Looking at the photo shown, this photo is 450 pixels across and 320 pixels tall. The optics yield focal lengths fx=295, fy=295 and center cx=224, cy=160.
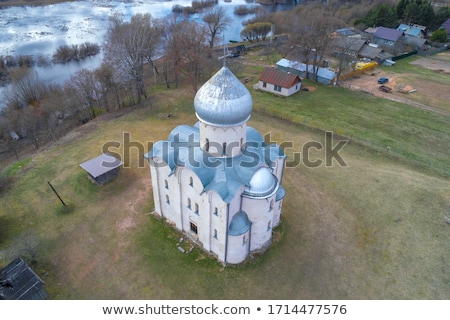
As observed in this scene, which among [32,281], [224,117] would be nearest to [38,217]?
[32,281]

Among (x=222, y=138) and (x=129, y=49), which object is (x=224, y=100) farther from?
(x=129, y=49)

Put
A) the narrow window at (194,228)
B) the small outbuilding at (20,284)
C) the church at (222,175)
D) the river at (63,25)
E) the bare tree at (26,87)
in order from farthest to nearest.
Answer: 1. the river at (63,25)
2. the bare tree at (26,87)
3. the narrow window at (194,228)
4. the church at (222,175)
5. the small outbuilding at (20,284)

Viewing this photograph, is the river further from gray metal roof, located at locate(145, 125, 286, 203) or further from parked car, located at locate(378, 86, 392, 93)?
parked car, located at locate(378, 86, 392, 93)

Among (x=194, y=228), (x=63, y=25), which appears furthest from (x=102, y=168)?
(x=63, y=25)

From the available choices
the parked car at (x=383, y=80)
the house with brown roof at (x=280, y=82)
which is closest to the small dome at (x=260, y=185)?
the house with brown roof at (x=280, y=82)

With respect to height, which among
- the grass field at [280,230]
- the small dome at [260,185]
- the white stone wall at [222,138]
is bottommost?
the grass field at [280,230]

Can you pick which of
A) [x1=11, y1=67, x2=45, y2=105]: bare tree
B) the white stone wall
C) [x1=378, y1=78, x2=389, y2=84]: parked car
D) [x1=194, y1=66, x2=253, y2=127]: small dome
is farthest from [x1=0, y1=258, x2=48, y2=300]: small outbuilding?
[x1=378, y1=78, x2=389, y2=84]: parked car

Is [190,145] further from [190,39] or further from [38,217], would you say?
[190,39]

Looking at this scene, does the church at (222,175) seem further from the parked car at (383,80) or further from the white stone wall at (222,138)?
Result: the parked car at (383,80)
